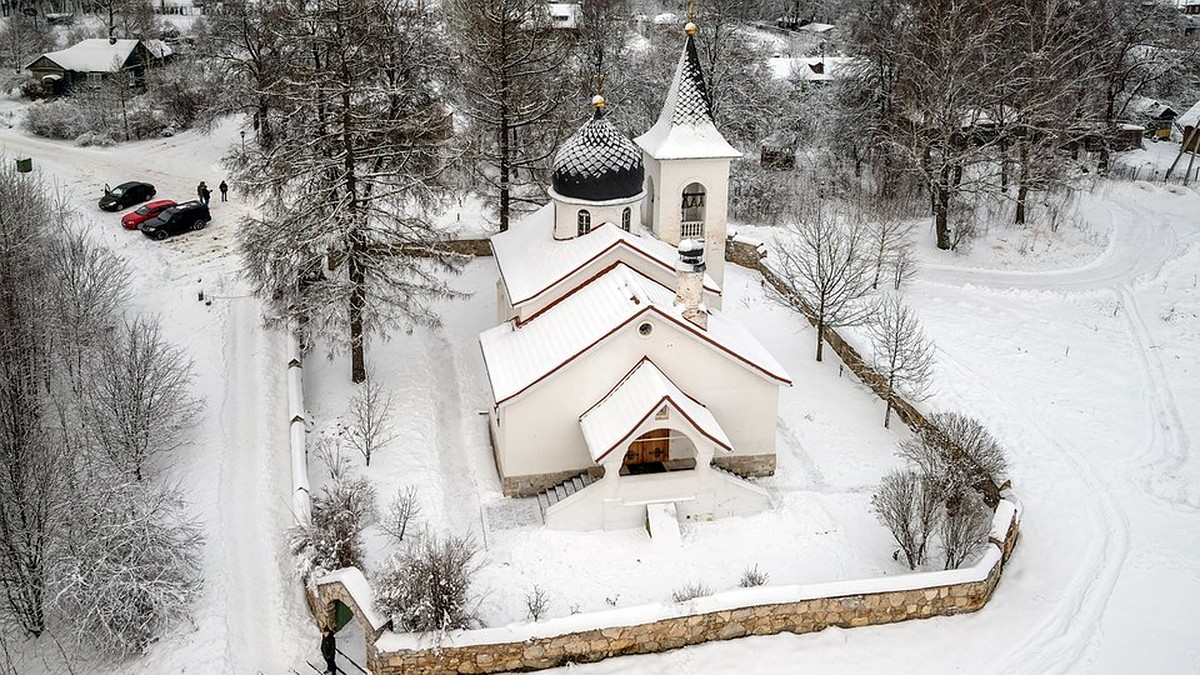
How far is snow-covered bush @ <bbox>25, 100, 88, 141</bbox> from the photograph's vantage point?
152 feet

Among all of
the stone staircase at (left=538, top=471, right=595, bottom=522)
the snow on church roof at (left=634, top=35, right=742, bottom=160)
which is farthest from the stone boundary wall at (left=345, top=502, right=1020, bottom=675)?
the snow on church roof at (left=634, top=35, right=742, bottom=160)

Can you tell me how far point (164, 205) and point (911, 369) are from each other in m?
26.5

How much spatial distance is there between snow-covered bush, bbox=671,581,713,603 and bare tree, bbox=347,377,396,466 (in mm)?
7692

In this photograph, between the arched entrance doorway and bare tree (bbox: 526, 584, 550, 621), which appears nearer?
bare tree (bbox: 526, 584, 550, 621)

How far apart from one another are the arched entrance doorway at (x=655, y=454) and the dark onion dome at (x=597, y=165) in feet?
20.5

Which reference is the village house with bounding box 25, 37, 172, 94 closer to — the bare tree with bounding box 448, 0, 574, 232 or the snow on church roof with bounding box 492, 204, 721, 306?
the bare tree with bounding box 448, 0, 574, 232

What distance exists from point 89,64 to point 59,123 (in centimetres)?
863

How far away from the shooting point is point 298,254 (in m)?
23.3

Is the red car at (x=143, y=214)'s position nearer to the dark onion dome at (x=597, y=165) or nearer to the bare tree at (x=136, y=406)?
the bare tree at (x=136, y=406)

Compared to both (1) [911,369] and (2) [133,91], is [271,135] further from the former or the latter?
(2) [133,91]

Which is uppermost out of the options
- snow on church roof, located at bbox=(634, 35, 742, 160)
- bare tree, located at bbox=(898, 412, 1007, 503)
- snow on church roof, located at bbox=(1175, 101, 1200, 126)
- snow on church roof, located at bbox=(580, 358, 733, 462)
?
snow on church roof, located at bbox=(634, 35, 742, 160)

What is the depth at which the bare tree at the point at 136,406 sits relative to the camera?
2002 cm

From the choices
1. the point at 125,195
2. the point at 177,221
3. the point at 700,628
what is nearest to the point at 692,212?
the point at 700,628

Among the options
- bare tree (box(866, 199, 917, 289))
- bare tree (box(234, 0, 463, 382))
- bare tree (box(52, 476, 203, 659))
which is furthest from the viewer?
bare tree (box(866, 199, 917, 289))
